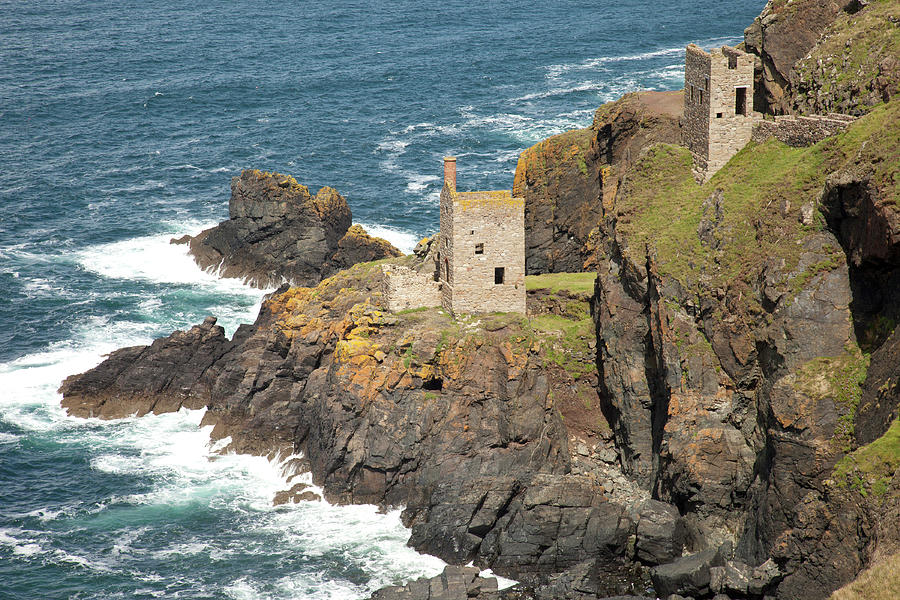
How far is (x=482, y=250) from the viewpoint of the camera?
244ft

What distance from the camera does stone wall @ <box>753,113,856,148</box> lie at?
68.6 m

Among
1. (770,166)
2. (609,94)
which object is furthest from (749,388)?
(609,94)

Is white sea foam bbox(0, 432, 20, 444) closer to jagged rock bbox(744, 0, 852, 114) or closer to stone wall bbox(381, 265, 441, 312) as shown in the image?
stone wall bbox(381, 265, 441, 312)

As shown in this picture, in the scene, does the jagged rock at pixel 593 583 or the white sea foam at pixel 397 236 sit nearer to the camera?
the jagged rock at pixel 593 583

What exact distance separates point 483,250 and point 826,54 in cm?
2457

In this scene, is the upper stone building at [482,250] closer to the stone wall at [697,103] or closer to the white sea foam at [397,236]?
the stone wall at [697,103]

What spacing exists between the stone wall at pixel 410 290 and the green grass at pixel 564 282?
713cm

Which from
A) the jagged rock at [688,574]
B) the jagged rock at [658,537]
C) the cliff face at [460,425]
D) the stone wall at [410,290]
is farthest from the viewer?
the stone wall at [410,290]

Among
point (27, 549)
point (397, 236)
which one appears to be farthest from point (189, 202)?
point (27, 549)

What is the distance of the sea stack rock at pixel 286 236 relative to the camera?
106750mm

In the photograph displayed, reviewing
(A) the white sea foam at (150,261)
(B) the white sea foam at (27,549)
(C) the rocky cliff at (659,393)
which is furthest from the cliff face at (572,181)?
(B) the white sea foam at (27,549)

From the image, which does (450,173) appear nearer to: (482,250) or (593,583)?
(482,250)

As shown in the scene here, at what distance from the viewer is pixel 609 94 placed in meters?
152

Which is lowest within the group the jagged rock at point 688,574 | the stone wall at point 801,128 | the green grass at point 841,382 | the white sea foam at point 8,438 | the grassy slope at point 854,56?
the jagged rock at point 688,574
